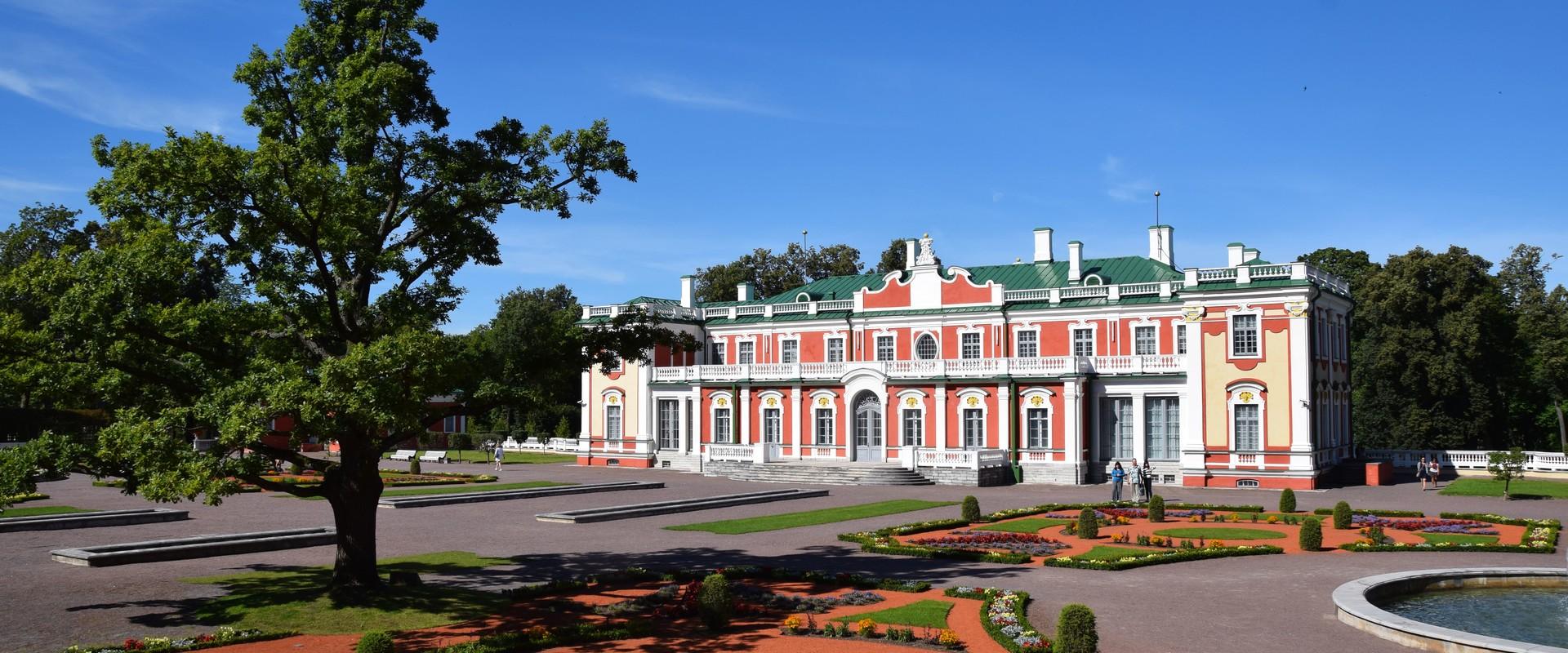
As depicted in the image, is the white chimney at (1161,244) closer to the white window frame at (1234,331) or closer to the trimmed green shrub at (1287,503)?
the white window frame at (1234,331)

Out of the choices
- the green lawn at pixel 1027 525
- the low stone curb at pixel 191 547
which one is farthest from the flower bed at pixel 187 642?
the green lawn at pixel 1027 525

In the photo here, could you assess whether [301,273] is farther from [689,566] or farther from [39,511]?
[39,511]

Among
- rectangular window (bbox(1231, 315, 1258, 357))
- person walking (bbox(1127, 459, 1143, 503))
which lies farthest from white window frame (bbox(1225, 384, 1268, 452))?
person walking (bbox(1127, 459, 1143, 503))

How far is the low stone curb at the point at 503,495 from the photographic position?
114 ft

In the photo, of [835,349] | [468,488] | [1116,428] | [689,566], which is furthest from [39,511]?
[1116,428]

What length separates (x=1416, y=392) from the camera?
52.9 meters

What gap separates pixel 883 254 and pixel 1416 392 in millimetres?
32297

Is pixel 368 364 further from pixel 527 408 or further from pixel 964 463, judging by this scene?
pixel 964 463

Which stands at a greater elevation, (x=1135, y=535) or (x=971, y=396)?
(x=971, y=396)

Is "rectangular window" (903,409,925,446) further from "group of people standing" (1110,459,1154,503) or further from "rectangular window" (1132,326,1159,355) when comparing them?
"group of people standing" (1110,459,1154,503)

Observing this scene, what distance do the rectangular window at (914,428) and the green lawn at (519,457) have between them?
2043 centimetres

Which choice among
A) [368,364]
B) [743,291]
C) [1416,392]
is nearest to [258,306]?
Answer: [368,364]

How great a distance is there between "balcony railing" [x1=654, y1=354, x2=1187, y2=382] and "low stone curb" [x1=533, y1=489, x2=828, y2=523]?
10.1 meters

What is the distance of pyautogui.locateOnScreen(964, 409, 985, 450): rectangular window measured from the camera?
158 ft
